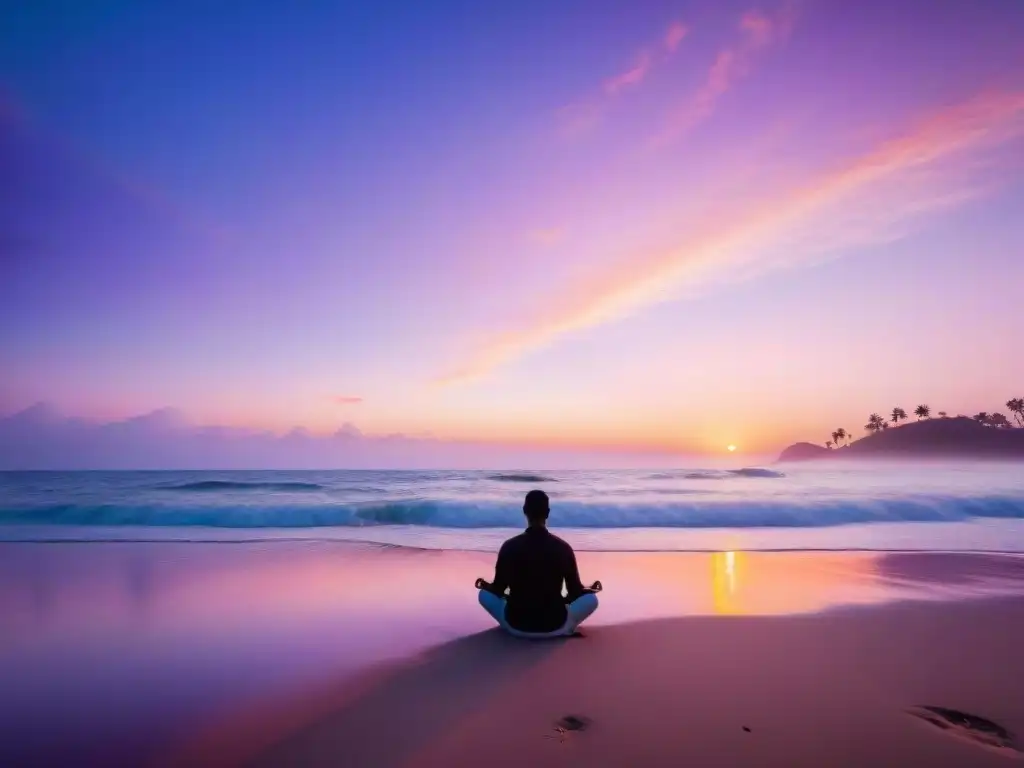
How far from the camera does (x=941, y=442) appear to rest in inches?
4173

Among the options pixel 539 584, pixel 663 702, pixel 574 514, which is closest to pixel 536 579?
pixel 539 584

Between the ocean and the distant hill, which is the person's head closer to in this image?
the ocean

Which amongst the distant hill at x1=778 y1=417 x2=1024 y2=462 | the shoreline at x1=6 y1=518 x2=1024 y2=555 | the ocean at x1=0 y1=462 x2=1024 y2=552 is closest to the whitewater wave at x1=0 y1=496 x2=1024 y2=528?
the ocean at x1=0 y1=462 x2=1024 y2=552

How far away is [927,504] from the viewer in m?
19.0

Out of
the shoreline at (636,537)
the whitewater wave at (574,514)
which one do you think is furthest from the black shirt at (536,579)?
the whitewater wave at (574,514)

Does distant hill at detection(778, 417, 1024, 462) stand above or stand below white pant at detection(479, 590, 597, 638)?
above

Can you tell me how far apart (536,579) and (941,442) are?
5049 inches

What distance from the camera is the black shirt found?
214 inches

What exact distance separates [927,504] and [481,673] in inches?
788

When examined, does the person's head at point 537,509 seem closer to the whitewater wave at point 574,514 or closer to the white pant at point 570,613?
the white pant at point 570,613

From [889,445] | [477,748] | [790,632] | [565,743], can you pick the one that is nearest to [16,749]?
[477,748]

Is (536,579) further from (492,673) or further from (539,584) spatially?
(492,673)

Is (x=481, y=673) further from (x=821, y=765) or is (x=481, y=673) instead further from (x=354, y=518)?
(x=354, y=518)

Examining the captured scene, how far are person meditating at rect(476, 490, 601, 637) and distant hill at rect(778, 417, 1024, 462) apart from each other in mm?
100765
